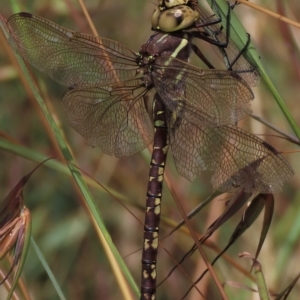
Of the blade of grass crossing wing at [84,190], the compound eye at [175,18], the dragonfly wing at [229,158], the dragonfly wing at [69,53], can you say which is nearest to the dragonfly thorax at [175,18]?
the compound eye at [175,18]

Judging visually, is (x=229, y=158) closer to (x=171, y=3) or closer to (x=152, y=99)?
(x=152, y=99)

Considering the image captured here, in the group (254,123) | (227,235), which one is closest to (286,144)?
(254,123)

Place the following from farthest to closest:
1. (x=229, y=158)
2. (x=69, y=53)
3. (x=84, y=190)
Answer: (x=69, y=53) < (x=229, y=158) < (x=84, y=190)

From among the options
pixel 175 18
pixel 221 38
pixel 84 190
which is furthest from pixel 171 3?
pixel 84 190

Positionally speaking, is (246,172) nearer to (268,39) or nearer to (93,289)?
(93,289)

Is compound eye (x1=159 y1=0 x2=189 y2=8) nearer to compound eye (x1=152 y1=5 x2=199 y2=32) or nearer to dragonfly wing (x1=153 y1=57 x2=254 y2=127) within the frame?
compound eye (x1=152 y1=5 x2=199 y2=32)

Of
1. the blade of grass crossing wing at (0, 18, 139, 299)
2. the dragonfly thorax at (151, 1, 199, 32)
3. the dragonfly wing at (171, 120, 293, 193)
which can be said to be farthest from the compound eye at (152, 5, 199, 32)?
the blade of grass crossing wing at (0, 18, 139, 299)

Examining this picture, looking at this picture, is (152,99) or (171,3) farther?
(152,99)
